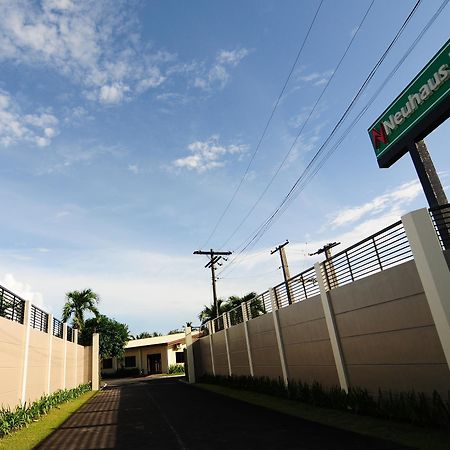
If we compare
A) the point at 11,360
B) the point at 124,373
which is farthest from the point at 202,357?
the point at 124,373

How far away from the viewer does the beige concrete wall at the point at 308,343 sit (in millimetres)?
11102

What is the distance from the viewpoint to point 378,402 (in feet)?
27.2

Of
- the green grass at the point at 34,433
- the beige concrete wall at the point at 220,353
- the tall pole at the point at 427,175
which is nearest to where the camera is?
the green grass at the point at 34,433

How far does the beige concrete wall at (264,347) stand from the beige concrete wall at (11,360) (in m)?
8.73

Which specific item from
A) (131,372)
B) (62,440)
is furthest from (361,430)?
(131,372)

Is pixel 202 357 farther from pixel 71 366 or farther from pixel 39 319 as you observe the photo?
pixel 39 319

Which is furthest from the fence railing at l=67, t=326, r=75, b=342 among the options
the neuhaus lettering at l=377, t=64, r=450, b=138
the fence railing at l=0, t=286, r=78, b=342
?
the neuhaus lettering at l=377, t=64, r=450, b=138

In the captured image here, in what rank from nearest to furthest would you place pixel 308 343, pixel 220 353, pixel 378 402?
pixel 378 402 < pixel 308 343 < pixel 220 353

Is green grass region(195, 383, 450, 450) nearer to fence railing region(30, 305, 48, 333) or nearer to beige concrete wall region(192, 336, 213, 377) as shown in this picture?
fence railing region(30, 305, 48, 333)

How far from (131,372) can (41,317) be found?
1283 inches

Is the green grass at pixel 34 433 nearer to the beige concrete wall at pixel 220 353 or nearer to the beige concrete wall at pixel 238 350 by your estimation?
the beige concrete wall at pixel 238 350

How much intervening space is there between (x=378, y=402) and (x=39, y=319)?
490 inches

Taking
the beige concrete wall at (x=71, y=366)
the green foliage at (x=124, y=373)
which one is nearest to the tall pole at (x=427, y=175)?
the beige concrete wall at (x=71, y=366)

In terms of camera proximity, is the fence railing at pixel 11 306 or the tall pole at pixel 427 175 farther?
the fence railing at pixel 11 306
